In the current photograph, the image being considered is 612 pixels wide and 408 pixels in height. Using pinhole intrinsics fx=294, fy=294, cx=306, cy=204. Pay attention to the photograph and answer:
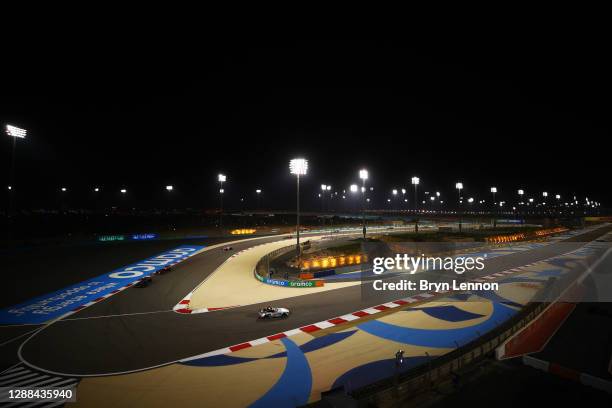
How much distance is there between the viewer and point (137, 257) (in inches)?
1591

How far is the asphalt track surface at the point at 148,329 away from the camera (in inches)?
552

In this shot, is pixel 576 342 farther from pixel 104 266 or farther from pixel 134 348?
pixel 104 266

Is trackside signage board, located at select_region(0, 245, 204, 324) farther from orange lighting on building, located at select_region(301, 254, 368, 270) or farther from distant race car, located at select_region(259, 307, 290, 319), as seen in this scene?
orange lighting on building, located at select_region(301, 254, 368, 270)

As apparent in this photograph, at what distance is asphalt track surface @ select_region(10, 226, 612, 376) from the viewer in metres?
14.0

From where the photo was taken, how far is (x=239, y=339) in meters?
16.1

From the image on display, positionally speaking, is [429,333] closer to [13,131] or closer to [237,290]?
[237,290]

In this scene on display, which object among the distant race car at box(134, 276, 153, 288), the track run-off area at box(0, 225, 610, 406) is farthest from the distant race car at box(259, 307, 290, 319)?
the distant race car at box(134, 276, 153, 288)

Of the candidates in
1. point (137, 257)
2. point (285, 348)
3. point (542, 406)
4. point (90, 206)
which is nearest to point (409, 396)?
point (542, 406)

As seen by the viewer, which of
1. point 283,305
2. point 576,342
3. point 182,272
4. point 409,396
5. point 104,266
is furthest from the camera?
point 104,266

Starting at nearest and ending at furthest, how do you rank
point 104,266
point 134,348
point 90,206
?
1. point 134,348
2. point 104,266
3. point 90,206

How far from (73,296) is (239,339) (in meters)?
17.5

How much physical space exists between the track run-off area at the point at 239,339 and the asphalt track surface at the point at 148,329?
0.22ft

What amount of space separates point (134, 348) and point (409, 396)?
43.9ft

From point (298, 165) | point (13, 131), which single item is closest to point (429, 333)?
point (298, 165)
